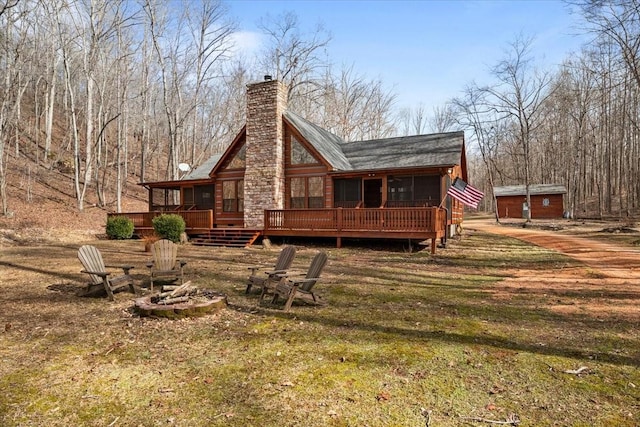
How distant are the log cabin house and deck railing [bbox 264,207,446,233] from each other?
41mm

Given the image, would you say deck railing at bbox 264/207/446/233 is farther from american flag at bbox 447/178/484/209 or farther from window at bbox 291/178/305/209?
window at bbox 291/178/305/209

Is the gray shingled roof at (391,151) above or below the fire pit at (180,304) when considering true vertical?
above

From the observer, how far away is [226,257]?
12.5m

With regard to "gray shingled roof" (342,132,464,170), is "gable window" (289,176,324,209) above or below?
below

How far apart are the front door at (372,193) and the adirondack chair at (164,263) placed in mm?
11567

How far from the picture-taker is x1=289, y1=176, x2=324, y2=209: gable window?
1719cm

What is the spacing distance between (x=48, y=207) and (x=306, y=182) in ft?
53.5

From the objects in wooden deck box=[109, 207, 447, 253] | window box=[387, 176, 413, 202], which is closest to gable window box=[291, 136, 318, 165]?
wooden deck box=[109, 207, 447, 253]

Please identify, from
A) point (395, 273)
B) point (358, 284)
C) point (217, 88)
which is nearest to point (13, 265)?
point (358, 284)

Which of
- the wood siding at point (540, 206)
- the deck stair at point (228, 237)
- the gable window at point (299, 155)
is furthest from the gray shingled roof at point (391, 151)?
the wood siding at point (540, 206)

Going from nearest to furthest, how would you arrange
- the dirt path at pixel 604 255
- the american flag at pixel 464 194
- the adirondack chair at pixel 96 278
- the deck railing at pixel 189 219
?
1. the adirondack chair at pixel 96 278
2. the dirt path at pixel 604 255
3. the american flag at pixel 464 194
4. the deck railing at pixel 189 219

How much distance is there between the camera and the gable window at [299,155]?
56.8 feet

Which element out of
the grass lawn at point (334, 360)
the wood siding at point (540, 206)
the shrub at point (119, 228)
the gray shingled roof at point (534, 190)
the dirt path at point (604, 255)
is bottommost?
the grass lawn at point (334, 360)

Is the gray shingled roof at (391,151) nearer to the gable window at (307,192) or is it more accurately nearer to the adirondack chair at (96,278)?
the gable window at (307,192)
